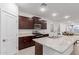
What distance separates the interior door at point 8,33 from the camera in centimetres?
187

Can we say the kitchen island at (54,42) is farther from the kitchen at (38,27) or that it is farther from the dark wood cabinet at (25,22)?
the dark wood cabinet at (25,22)

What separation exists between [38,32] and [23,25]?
1.17 ft

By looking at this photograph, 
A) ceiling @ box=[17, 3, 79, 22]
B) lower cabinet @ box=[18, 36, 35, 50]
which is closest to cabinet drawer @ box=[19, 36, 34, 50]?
lower cabinet @ box=[18, 36, 35, 50]

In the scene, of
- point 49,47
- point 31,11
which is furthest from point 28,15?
point 49,47

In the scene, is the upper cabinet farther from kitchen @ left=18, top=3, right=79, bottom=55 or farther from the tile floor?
the tile floor

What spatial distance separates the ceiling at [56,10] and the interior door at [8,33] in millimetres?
312

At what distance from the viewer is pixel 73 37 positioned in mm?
1970

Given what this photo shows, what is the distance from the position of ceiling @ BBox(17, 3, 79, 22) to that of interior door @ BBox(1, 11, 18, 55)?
0.31 metres

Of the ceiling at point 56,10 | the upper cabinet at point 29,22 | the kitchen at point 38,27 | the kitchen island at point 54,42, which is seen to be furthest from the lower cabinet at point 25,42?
the ceiling at point 56,10

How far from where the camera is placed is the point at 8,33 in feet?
6.53

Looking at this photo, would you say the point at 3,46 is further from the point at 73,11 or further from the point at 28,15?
the point at 73,11

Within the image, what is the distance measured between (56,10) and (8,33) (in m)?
1.08
